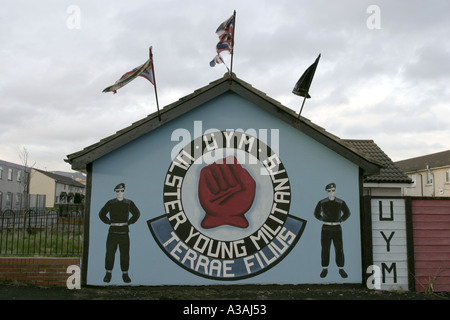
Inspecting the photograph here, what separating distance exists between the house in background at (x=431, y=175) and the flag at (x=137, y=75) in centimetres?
3720

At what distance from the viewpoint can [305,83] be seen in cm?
800

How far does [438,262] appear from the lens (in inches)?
327

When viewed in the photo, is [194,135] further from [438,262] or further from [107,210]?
[438,262]

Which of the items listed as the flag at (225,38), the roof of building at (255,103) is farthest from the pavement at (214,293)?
the flag at (225,38)

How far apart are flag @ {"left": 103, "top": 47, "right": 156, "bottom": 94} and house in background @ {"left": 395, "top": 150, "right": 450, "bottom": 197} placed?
37.2 meters

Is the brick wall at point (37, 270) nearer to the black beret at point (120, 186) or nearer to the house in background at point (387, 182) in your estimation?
the black beret at point (120, 186)

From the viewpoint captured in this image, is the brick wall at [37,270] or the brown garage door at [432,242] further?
the brown garage door at [432,242]

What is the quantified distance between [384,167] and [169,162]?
10361 millimetres

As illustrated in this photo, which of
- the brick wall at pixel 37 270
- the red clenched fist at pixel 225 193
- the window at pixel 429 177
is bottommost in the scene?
the brick wall at pixel 37 270

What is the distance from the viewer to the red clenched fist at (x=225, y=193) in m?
8.09

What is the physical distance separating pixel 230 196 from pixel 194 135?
5.01 feet

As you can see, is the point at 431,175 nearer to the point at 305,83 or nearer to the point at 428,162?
the point at 428,162
